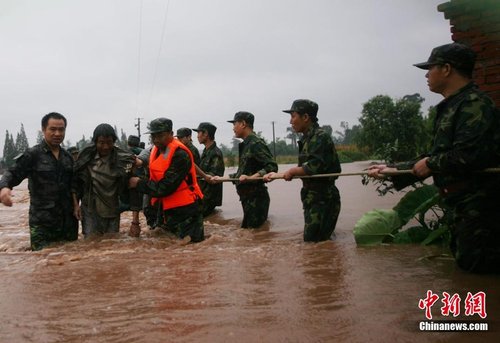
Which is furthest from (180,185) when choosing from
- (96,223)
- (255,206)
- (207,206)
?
(207,206)

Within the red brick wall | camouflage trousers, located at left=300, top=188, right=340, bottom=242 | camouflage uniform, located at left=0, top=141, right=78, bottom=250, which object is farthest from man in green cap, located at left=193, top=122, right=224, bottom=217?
the red brick wall

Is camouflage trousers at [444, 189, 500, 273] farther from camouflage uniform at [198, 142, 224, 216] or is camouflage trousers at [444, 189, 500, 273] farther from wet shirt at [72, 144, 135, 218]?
camouflage uniform at [198, 142, 224, 216]

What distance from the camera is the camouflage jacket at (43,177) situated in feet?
15.6

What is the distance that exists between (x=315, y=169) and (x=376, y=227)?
979 millimetres

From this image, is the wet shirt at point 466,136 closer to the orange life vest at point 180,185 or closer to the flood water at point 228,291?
the flood water at point 228,291

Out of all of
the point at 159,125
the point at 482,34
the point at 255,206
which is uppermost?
the point at 482,34

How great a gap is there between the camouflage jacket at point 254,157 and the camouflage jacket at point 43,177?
2.57m

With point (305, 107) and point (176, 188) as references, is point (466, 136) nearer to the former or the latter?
point (305, 107)

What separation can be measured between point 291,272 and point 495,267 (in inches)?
62.5

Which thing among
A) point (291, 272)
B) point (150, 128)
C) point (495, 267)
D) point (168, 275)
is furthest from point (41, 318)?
point (495, 267)

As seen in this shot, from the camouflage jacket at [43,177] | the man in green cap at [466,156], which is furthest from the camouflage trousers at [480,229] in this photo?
the camouflage jacket at [43,177]

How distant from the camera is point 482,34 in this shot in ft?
15.8

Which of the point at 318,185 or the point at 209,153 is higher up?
the point at 209,153

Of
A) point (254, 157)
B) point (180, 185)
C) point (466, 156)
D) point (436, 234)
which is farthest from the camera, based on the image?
point (254, 157)
